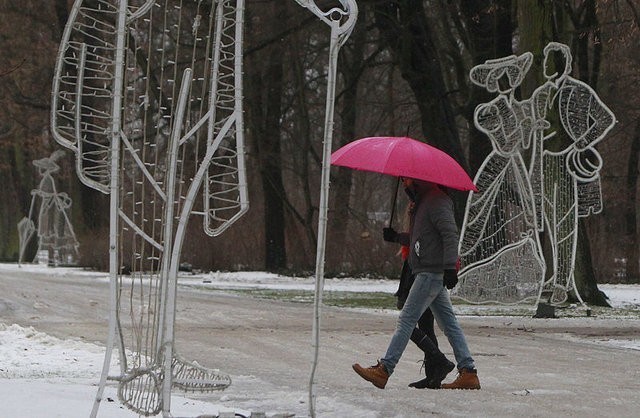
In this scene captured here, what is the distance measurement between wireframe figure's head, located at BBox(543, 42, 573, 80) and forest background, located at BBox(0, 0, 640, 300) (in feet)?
0.67

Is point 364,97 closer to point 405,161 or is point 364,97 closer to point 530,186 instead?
point 530,186

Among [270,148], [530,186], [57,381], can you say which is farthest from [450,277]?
[270,148]

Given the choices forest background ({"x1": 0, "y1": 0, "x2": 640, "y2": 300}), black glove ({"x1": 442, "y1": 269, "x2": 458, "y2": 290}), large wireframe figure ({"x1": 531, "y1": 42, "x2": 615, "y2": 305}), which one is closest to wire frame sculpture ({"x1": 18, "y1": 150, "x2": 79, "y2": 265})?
forest background ({"x1": 0, "y1": 0, "x2": 640, "y2": 300})

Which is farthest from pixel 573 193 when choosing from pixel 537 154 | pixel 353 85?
pixel 353 85

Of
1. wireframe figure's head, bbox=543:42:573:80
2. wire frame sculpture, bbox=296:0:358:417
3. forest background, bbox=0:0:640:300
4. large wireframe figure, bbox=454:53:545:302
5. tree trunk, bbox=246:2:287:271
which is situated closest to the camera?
wire frame sculpture, bbox=296:0:358:417

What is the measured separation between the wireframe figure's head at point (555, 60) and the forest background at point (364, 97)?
0.67 feet

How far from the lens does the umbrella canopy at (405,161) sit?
1024 centimetres

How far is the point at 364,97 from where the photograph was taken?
130 feet

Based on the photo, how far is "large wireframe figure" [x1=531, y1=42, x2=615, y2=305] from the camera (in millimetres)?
20531

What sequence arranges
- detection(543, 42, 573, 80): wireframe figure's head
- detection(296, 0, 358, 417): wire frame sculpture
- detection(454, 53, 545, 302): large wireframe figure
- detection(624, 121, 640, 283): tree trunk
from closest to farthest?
detection(296, 0, 358, 417): wire frame sculpture < detection(454, 53, 545, 302): large wireframe figure < detection(543, 42, 573, 80): wireframe figure's head < detection(624, 121, 640, 283): tree trunk

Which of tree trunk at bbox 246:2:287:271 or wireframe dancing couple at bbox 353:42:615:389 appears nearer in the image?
wireframe dancing couple at bbox 353:42:615:389

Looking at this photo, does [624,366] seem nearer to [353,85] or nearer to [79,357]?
[79,357]

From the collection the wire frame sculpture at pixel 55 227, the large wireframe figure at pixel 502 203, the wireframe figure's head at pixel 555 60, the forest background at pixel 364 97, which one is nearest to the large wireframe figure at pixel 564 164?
the wireframe figure's head at pixel 555 60

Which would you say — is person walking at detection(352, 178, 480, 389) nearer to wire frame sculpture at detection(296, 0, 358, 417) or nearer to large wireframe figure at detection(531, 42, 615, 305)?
wire frame sculpture at detection(296, 0, 358, 417)
